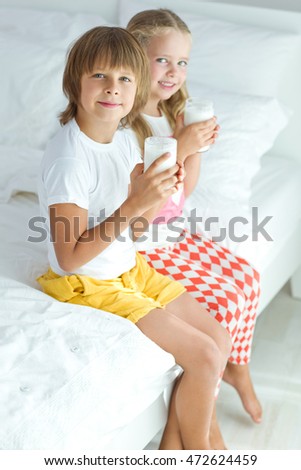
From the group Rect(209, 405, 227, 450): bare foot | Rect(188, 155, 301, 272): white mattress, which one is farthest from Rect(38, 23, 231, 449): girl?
Rect(188, 155, 301, 272): white mattress

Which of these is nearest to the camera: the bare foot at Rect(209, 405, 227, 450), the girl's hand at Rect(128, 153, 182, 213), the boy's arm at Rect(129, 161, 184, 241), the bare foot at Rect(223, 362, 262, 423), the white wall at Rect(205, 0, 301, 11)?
the girl's hand at Rect(128, 153, 182, 213)

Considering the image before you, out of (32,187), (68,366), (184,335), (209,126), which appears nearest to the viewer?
(68,366)

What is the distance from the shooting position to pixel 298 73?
3.02m

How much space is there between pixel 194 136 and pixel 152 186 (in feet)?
1.19

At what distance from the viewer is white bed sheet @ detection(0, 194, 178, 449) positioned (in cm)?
169

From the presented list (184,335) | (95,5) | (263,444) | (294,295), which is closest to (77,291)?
(184,335)

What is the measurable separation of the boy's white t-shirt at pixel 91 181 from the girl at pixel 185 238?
20cm

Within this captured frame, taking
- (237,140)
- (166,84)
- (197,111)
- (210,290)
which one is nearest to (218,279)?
(210,290)

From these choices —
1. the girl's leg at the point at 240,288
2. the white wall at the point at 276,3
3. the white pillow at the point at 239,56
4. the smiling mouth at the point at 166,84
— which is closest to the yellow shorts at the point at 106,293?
the girl's leg at the point at 240,288

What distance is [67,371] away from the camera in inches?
71.2

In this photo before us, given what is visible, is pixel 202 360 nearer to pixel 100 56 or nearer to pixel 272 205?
pixel 100 56

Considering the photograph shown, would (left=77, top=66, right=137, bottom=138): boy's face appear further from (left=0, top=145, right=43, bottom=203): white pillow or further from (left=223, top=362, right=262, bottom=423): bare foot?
(left=223, top=362, right=262, bottom=423): bare foot

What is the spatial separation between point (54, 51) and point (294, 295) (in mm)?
1193

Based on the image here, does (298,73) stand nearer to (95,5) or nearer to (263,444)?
(95,5)
